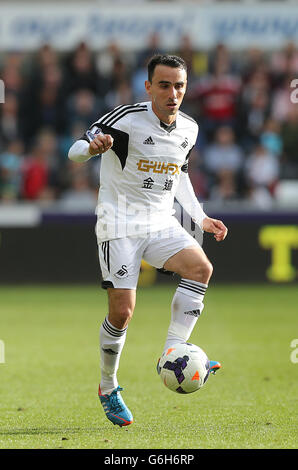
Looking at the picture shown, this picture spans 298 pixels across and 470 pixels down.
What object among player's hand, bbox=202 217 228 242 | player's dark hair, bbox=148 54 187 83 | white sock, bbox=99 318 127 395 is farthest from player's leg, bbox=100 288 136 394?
player's dark hair, bbox=148 54 187 83

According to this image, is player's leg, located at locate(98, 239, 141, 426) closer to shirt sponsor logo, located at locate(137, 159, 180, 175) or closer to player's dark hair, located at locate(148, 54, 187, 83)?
shirt sponsor logo, located at locate(137, 159, 180, 175)

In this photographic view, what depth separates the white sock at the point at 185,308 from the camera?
5.89 m

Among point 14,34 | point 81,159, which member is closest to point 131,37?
point 14,34

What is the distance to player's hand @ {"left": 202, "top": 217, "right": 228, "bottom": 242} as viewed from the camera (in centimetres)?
604

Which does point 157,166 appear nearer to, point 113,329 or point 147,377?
point 113,329

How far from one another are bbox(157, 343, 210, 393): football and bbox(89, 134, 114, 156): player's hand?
4.47ft

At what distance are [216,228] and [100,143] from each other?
1.09 metres

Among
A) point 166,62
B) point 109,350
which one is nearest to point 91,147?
point 166,62

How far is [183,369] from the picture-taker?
568 centimetres

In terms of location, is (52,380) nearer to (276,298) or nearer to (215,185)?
(276,298)

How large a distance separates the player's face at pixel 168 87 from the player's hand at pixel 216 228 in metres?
0.76

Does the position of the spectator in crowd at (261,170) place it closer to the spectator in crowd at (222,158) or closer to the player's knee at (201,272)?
the spectator in crowd at (222,158)

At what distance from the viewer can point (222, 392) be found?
23.2 ft
